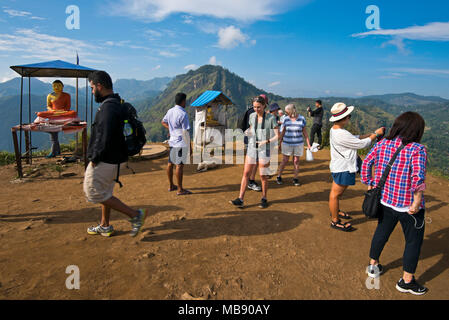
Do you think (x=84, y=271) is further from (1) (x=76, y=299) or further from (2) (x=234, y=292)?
(2) (x=234, y=292)

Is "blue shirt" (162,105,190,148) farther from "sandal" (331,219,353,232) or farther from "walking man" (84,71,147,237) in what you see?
"sandal" (331,219,353,232)

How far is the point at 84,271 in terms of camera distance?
2855 mm

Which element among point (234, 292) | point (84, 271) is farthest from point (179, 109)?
point (234, 292)

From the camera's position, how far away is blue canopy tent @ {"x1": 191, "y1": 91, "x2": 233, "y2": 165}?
8977 mm

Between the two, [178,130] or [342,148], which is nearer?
[342,148]

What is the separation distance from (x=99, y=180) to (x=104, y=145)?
0.47 m

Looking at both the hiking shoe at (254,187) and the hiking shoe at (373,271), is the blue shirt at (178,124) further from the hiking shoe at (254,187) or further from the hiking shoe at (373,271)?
the hiking shoe at (373,271)

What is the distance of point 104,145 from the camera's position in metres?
2.99

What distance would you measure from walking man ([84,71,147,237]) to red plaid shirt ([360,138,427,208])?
3.05 meters

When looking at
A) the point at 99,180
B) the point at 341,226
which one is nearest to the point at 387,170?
the point at 341,226

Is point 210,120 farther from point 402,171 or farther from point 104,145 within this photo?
point 402,171

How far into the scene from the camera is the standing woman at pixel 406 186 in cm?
244

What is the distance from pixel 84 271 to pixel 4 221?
234 cm

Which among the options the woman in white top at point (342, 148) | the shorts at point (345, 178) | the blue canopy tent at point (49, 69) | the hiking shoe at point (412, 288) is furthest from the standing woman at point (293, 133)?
the blue canopy tent at point (49, 69)
